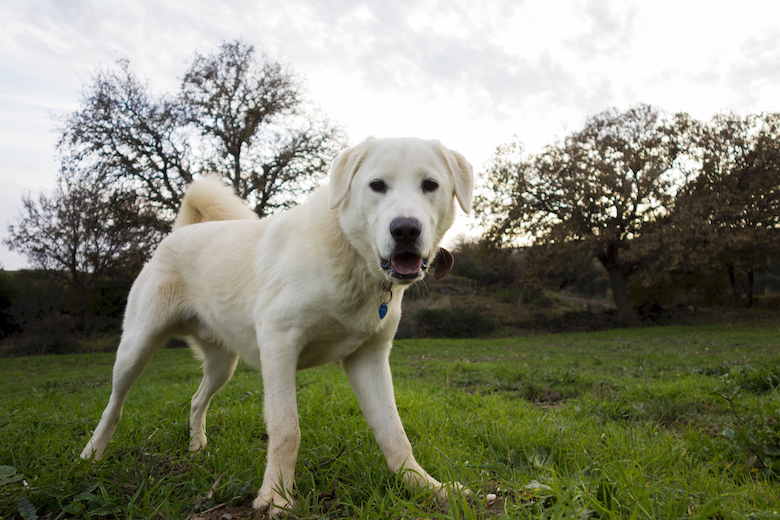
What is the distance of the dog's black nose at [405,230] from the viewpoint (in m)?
2.07

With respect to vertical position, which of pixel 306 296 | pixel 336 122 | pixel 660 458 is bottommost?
pixel 660 458

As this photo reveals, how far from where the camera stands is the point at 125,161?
59.4 feet

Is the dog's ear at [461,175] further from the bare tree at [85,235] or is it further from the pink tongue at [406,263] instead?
the bare tree at [85,235]

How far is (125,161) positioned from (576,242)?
771 inches

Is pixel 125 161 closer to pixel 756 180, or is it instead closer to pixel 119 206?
pixel 119 206

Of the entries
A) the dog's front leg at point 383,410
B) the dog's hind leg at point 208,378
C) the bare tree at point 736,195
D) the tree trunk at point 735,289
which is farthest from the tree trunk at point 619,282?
the dog's front leg at point 383,410

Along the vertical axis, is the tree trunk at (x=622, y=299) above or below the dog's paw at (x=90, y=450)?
above

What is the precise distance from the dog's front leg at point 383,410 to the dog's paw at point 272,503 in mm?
556

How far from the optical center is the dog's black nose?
2068 mm

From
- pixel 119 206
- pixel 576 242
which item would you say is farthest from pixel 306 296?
pixel 576 242

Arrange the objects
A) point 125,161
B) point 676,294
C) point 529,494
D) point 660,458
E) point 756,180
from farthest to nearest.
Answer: point 676,294, point 756,180, point 125,161, point 660,458, point 529,494

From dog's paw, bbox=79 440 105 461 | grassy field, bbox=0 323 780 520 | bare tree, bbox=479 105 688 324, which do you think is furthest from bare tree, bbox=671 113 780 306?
dog's paw, bbox=79 440 105 461

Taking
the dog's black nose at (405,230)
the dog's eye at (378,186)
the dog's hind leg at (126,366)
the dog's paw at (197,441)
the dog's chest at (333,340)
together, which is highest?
the dog's eye at (378,186)

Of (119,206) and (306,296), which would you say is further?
(119,206)
